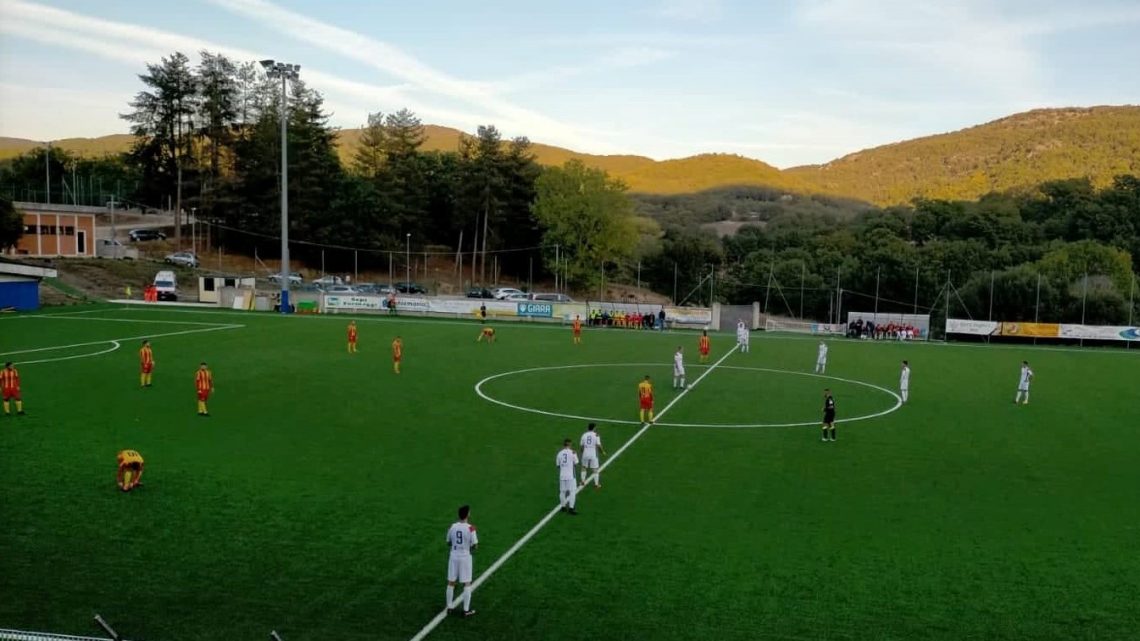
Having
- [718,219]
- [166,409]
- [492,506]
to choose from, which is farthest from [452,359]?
[718,219]

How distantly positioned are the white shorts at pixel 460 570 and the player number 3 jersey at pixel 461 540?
0.21 ft

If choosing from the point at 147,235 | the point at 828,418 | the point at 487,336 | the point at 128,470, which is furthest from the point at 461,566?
the point at 147,235

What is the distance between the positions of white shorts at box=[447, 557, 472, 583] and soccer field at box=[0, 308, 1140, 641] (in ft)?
1.57

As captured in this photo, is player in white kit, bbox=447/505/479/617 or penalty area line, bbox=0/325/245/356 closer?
player in white kit, bbox=447/505/479/617

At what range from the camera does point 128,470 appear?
1580cm

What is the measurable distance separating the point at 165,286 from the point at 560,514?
58.4m

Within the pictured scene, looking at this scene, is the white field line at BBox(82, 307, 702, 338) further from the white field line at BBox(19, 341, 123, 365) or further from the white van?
the white field line at BBox(19, 341, 123, 365)

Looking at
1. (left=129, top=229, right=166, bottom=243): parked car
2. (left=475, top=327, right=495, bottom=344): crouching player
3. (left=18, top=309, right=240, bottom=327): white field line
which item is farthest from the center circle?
(left=129, top=229, right=166, bottom=243): parked car

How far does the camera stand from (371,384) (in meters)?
29.5

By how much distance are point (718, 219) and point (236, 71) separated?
112311 millimetres

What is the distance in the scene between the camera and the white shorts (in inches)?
427

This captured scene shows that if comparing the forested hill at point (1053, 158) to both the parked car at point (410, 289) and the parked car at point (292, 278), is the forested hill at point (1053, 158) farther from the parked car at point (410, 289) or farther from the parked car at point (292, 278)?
the parked car at point (292, 278)

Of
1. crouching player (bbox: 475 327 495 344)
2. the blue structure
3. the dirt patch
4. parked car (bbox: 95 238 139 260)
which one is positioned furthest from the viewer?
parked car (bbox: 95 238 139 260)

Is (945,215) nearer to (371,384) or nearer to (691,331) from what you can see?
(691,331)
